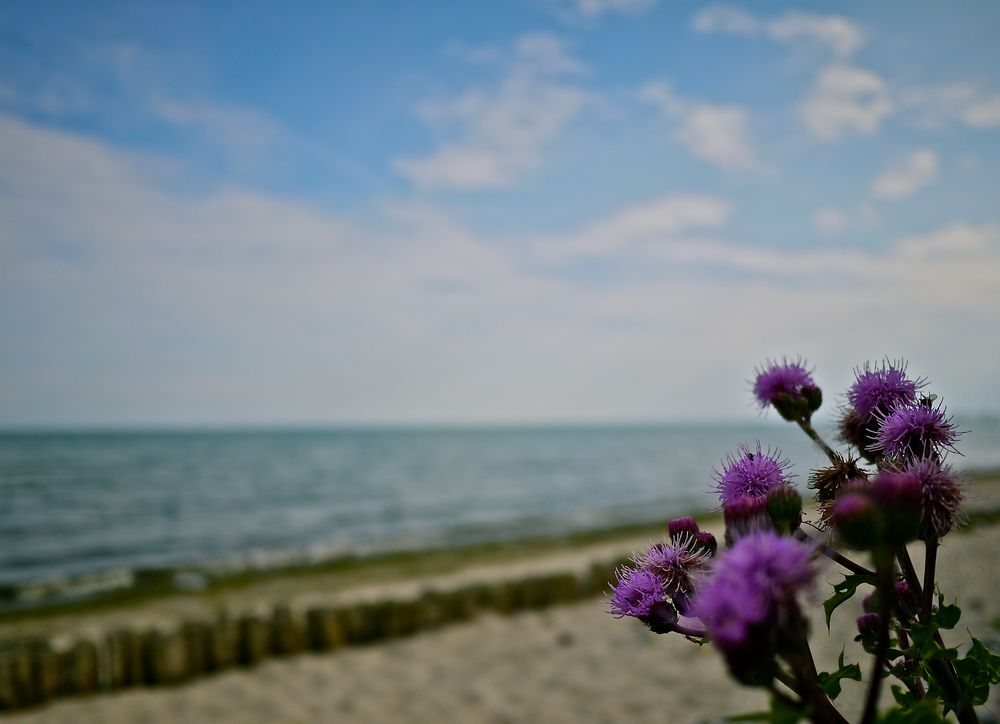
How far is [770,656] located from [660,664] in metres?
7.25

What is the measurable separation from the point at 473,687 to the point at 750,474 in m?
6.50

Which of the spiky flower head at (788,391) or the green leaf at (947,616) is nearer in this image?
the green leaf at (947,616)

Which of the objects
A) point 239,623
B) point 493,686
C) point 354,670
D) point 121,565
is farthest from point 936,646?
point 121,565

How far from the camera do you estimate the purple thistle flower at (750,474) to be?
1141 mm

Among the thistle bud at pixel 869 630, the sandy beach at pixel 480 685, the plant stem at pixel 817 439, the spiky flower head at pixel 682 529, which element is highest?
the plant stem at pixel 817 439

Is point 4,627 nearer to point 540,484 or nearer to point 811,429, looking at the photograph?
point 811,429

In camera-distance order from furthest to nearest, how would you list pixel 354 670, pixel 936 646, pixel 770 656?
pixel 354 670 → pixel 936 646 → pixel 770 656

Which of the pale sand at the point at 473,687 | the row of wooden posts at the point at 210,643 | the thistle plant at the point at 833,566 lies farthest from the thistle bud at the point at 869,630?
the row of wooden posts at the point at 210,643

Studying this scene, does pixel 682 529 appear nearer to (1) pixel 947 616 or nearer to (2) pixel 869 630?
(1) pixel 947 616

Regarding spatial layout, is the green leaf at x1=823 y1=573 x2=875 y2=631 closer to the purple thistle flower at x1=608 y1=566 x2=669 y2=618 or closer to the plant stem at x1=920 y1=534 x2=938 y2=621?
the plant stem at x1=920 y1=534 x2=938 y2=621

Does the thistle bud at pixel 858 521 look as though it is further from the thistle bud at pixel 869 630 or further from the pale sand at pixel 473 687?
the pale sand at pixel 473 687

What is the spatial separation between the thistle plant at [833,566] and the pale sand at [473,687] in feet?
15.4

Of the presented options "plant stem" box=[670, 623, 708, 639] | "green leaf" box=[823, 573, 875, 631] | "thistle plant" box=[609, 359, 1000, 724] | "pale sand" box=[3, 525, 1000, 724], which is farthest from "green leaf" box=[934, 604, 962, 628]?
"pale sand" box=[3, 525, 1000, 724]

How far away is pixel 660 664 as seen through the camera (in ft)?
24.3
